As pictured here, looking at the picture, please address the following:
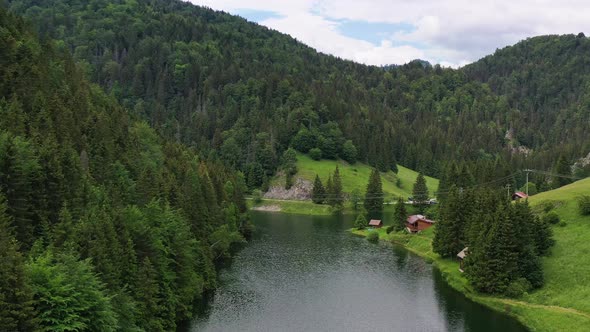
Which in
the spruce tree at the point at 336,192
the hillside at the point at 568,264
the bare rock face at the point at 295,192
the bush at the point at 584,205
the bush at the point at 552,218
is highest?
the bush at the point at 584,205

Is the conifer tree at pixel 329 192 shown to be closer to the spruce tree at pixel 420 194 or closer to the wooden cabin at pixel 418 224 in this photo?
the spruce tree at pixel 420 194

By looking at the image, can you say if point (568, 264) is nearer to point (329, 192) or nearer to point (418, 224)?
point (418, 224)

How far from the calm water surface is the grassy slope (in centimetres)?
193

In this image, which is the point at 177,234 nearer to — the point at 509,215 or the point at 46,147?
the point at 46,147

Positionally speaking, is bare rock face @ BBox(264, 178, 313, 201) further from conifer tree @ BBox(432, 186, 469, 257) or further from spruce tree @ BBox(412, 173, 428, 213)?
conifer tree @ BBox(432, 186, 469, 257)

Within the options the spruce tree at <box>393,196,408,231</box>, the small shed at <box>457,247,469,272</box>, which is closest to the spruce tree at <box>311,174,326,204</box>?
the spruce tree at <box>393,196,408,231</box>

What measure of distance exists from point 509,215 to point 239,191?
2869 inches

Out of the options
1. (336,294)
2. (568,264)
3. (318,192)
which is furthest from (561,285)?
(318,192)

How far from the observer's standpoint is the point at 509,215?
7806 cm

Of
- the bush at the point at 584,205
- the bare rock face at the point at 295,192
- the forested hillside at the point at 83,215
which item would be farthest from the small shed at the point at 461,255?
the bare rock face at the point at 295,192

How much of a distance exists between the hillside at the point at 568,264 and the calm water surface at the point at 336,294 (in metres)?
7.70

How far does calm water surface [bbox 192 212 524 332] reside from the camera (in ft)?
221

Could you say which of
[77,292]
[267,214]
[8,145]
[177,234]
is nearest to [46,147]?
[8,145]

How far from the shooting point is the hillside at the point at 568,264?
7025 cm
